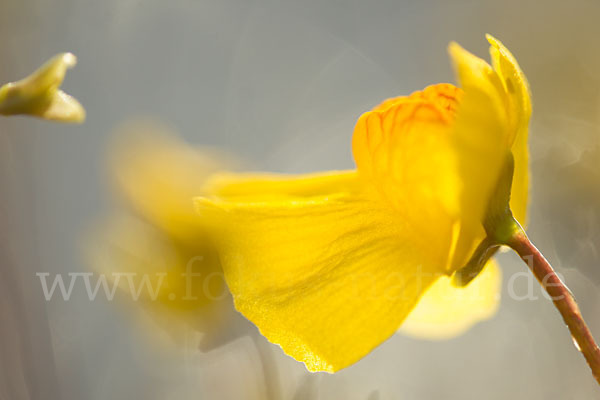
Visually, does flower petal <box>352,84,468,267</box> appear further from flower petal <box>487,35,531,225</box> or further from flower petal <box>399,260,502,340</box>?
flower petal <box>399,260,502,340</box>

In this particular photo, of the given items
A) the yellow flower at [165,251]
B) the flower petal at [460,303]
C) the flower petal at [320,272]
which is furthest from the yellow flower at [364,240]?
the yellow flower at [165,251]

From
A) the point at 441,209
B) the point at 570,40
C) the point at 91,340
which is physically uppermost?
the point at 441,209

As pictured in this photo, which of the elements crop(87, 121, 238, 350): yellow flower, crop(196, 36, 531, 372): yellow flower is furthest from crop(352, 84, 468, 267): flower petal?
crop(87, 121, 238, 350): yellow flower

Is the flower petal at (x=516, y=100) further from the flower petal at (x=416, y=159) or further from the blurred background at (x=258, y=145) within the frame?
the blurred background at (x=258, y=145)

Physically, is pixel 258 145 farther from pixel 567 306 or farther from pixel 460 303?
pixel 567 306

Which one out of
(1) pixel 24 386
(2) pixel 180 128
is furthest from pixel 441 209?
(2) pixel 180 128

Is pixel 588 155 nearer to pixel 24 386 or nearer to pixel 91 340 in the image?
pixel 91 340

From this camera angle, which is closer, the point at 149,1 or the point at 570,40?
the point at 149,1
